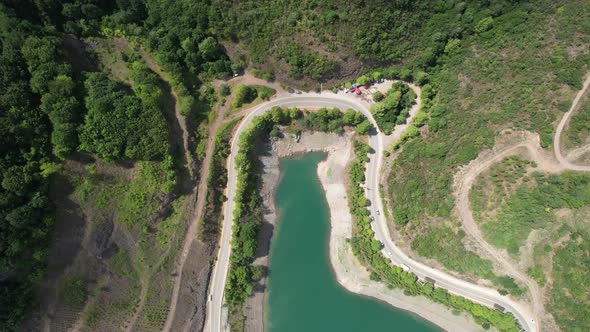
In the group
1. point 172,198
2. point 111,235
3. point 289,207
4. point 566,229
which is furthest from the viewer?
point 289,207

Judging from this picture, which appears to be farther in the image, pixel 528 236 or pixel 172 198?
pixel 172 198

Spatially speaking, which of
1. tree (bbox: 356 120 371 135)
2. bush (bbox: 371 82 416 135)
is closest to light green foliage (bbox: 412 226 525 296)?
bush (bbox: 371 82 416 135)

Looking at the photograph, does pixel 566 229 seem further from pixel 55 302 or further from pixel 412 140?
pixel 55 302

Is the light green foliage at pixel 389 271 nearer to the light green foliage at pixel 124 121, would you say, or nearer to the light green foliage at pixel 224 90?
the light green foliage at pixel 224 90

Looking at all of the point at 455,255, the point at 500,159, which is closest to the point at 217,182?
the point at 455,255

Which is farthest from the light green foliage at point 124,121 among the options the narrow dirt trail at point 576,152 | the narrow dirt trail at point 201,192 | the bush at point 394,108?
the narrow dirt trail at point 576,152

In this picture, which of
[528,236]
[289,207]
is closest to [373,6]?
[289,207]

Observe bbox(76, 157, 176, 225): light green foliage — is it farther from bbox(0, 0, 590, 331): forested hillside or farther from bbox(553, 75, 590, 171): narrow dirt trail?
bbox(553, 75, 590, 171): narrow dirt trail

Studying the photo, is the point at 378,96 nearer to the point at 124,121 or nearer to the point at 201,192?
the point at 201,192
